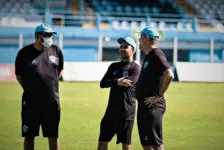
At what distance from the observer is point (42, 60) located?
27.3 feet

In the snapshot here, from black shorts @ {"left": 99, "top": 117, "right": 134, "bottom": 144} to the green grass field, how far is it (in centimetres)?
224

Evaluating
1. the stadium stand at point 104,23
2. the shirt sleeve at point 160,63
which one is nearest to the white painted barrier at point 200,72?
the stadium stand at point 104,23

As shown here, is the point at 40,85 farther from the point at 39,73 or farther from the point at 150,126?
the point at 150,126

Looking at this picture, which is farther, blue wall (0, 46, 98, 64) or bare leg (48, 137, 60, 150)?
blue wall (0, 46, 98, 64)

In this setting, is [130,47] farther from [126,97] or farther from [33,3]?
[33,3]

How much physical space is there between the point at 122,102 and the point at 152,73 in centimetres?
122

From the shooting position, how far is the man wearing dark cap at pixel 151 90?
24.3 ft

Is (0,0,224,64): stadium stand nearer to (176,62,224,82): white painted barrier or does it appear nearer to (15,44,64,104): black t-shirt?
(176,62,224,82): white painted barrier

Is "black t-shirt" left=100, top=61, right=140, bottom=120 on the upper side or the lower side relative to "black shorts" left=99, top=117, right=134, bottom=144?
upper

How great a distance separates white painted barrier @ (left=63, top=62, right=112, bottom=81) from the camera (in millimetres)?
32094

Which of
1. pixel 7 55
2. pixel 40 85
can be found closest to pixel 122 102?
pixel 40 85

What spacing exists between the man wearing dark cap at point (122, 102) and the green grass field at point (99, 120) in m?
2.25

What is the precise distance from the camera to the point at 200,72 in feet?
110

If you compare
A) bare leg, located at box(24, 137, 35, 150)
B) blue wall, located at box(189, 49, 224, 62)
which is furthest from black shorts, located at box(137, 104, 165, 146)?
blue wall, located at box(189, 49, 224, 62)
